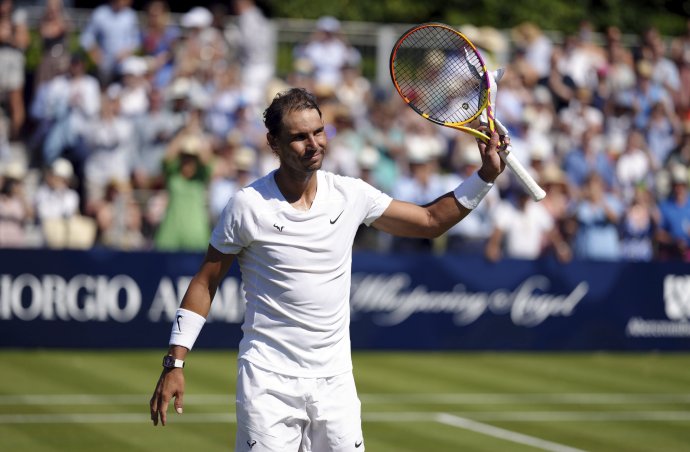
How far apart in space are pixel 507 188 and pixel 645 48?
4931mm

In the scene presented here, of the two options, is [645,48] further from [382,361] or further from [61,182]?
[61,182]

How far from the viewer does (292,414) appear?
5.66 m

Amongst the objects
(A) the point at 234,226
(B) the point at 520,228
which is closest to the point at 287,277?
(A) the point at 234,226

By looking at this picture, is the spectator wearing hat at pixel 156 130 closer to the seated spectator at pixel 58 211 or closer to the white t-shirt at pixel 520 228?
the seated spectator at pixel 58 211

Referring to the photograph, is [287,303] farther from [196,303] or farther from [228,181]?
[228,181]

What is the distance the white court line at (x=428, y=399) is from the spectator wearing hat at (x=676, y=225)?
398cm

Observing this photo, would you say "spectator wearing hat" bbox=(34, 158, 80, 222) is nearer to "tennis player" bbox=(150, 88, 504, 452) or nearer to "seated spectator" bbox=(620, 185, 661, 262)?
"seated spectator" bbox=(620, 185, 661, 262)

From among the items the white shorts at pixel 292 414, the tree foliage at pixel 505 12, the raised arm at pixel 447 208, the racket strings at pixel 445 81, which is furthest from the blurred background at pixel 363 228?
the tree foliage at pixel 505 12

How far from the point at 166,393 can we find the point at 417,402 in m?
6.70

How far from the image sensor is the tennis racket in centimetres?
623

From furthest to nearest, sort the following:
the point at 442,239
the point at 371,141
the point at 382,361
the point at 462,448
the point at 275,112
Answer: the point at 371,141, the point at 442,239, the point at 382,361, the point at 462,448, the point at 275,112

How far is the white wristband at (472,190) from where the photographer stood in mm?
6023

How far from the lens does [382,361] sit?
14555 mm

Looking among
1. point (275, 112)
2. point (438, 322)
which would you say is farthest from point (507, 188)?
point (275, 112)
